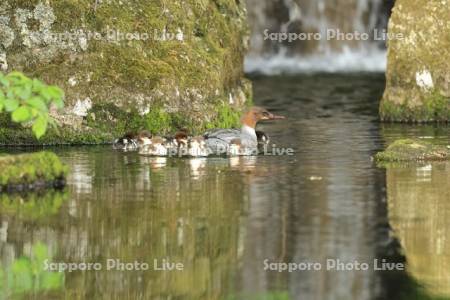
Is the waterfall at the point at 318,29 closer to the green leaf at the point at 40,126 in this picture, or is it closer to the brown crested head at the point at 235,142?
the brown crested head at the point at 235,142

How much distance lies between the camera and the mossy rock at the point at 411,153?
64.4 ft

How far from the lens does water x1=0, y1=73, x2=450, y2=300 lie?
12086 millimetres

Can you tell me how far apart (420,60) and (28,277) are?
14261 millimetres

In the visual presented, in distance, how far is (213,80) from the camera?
23344 mm

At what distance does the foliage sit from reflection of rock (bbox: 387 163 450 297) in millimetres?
4198

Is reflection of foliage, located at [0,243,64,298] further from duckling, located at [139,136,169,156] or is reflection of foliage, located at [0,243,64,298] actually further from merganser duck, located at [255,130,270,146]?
merganser duck, located at [255,130,270,146]

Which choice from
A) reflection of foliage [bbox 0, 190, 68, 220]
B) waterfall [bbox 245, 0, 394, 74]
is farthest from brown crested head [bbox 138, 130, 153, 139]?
waterfall [bbox 245, 0, 394, 74]

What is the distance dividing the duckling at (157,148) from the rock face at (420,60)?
626 cm

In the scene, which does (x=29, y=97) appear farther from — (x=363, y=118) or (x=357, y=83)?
(x=357, y=83)

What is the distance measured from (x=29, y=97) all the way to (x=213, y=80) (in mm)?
8153

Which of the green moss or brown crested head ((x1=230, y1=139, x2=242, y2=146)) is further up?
the green moss

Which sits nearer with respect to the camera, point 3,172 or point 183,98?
point 3,172

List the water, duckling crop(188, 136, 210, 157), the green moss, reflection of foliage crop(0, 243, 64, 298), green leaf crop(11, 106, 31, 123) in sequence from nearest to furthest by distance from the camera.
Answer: reflection of foliage crop(0, 243, 64, 298) → the water → green leaf crop(11, 106, 31, 123) → duckling crop(188, 136, 210, 157) → the green moss

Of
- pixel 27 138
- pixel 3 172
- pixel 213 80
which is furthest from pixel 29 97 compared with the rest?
pixel 213 80
